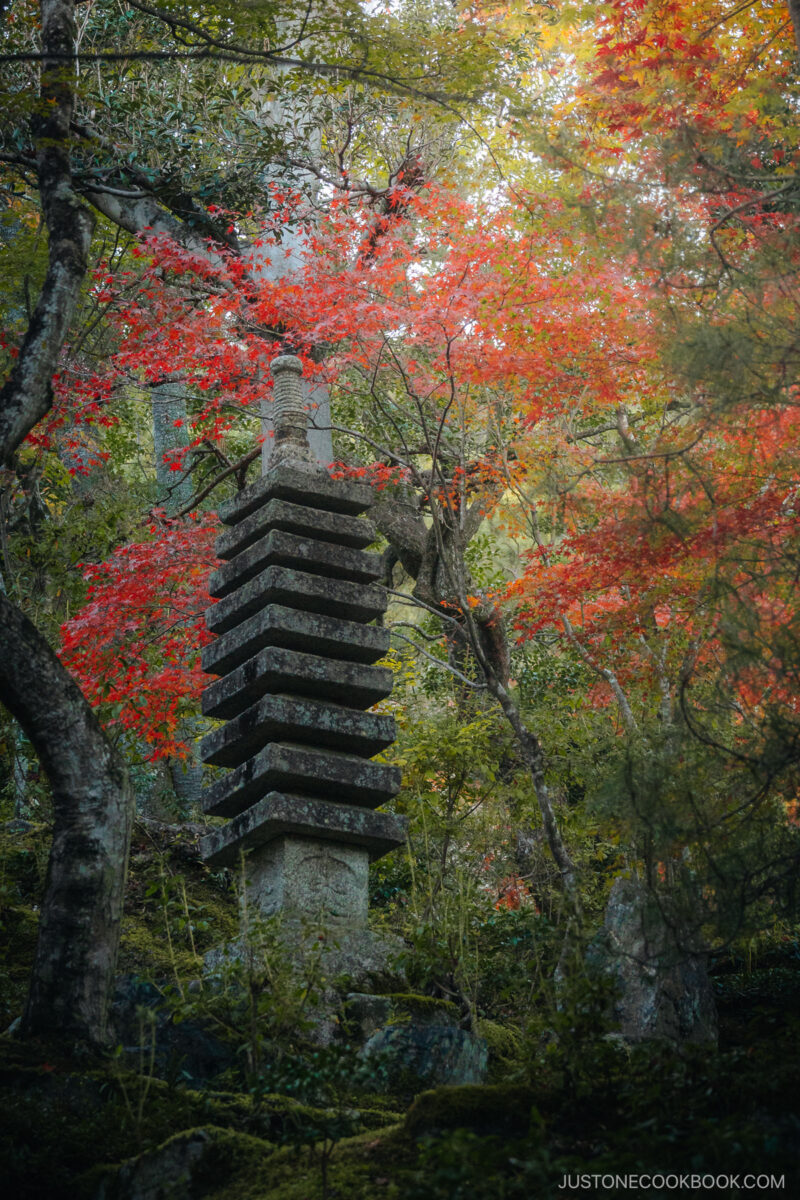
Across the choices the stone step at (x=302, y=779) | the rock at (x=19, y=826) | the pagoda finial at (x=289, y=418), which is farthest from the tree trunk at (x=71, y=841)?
the rock at (x=19, y=826)

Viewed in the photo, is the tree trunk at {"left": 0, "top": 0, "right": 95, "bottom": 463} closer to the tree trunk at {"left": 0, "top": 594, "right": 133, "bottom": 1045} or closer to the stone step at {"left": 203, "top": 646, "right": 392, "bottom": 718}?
the tree trunk at {"left": 0, "top": 594, "right": 133, "bottom": 1045}

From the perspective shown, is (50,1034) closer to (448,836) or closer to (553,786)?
(448,836)

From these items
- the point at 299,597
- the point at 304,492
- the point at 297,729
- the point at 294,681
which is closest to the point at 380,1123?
the point at 297,729

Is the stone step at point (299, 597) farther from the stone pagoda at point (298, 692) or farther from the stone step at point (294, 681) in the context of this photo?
the stone step at point (294, 681)

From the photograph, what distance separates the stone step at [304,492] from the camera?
7625 mm

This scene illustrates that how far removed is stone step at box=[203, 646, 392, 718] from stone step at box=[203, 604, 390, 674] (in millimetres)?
110

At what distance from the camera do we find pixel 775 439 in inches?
299

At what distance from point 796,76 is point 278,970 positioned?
817 cm

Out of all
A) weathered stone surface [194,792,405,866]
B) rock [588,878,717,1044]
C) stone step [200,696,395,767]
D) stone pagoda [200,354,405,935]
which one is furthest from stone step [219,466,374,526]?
rock [588,878,717,1044]

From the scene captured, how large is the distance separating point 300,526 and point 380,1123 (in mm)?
4110

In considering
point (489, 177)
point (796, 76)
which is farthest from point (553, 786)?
point (489, 177)

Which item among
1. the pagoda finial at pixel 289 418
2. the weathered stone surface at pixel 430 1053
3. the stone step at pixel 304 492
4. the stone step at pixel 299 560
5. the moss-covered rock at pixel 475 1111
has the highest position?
the pagoda finial at pixel 289 418

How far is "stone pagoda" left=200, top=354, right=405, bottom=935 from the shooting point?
6.59m

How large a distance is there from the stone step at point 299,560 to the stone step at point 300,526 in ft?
0.25
